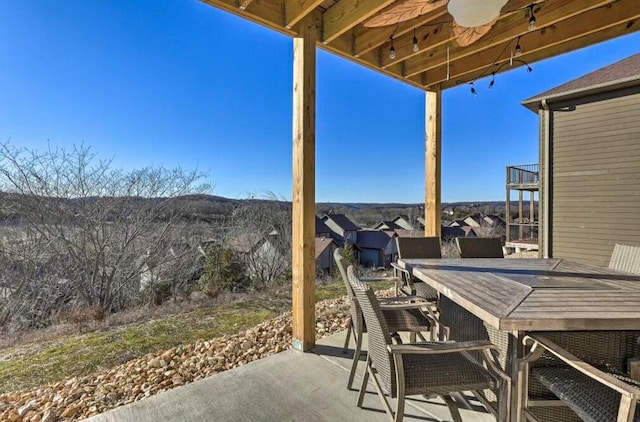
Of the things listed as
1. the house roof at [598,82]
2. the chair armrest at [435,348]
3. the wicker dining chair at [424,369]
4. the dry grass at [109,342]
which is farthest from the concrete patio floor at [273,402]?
the house roof at [598,82]

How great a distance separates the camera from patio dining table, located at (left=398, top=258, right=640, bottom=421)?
1.24 meters

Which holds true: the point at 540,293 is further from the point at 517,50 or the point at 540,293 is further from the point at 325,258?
the point at 325,258

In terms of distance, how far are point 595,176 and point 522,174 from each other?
6711mm

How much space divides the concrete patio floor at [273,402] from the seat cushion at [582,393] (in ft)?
1.79

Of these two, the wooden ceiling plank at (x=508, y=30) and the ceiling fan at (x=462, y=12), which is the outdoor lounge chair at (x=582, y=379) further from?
the wooden ceiling plank at (x=508, y=30)

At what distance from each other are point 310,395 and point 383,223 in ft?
26.5

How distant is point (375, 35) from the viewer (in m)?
2.91

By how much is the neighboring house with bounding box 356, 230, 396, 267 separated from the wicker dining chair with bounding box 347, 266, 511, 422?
7.33 meters

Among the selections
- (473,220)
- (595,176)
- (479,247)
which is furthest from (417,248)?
(473,220)

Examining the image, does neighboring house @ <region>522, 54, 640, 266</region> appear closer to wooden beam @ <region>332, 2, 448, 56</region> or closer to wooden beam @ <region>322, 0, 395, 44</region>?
wooden beam @ <region>332, 2, 448, 56</region>

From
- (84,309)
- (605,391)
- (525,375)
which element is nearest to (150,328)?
(84,309)

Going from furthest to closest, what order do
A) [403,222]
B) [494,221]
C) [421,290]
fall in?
[494,221], [403,222], [421,290]

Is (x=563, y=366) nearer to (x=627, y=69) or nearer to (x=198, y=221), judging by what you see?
(x=198, y=221)

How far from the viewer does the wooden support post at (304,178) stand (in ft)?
8.38
